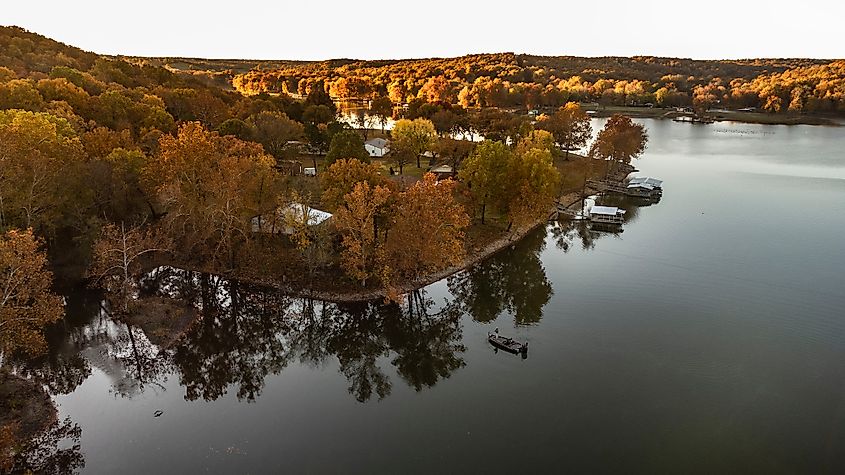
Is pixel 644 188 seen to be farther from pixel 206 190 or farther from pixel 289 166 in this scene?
pixel 206 190

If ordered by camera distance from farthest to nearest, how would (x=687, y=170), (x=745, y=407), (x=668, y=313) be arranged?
(x=687, y=170) < (x=668, y=313) < (x=745, y=407)

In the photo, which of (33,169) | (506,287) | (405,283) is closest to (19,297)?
(33,169)

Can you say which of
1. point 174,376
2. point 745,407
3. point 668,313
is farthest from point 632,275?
point 174,376

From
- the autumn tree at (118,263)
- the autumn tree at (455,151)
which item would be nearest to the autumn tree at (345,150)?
the autumn tree at (455,151)

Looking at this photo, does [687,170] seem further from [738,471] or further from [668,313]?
[738,471]

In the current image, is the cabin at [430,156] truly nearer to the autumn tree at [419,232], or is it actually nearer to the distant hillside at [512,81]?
the autumn tree at [419,232]
